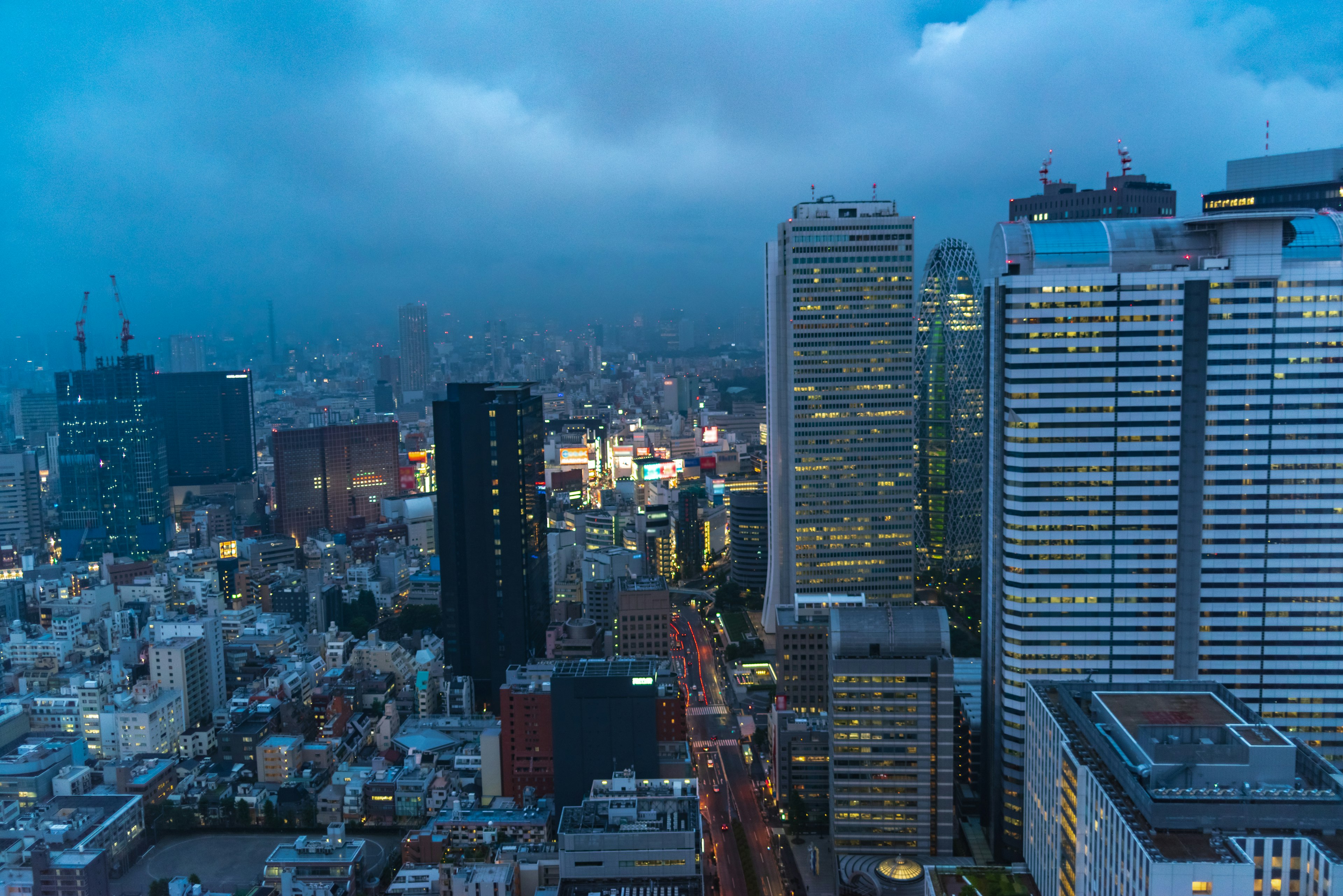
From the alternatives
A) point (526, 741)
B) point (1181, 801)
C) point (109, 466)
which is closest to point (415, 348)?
point (109, 466)

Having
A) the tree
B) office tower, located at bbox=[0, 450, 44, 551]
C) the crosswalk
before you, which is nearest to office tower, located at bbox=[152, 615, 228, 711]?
the crosswalk

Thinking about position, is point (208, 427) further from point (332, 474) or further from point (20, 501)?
point (20, 501)

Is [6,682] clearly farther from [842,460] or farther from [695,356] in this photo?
[695,356]

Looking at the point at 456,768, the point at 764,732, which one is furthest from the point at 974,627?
the point at 456,768

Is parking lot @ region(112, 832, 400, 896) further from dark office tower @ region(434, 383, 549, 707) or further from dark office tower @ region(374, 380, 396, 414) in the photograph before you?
dark office tower @ region(374, 380, 396, 414)

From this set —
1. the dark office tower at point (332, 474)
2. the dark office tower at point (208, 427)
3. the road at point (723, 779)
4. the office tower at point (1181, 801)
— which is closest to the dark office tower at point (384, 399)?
the dark office tower at point (332, 474)

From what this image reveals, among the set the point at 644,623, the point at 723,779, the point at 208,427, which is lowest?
the point at 723,779
